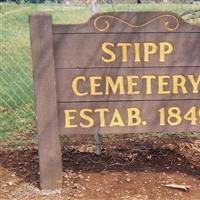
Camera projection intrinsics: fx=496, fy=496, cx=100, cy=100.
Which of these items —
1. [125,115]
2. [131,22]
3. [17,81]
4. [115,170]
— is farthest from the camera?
[17,81]

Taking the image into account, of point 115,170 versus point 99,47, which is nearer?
point 99,47

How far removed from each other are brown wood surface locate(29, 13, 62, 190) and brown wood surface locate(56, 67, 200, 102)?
0.08 meters

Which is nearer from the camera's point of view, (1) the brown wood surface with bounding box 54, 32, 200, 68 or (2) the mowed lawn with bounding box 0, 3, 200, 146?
(1) the brown wood surface with bounding box 54, 32, 200, 68

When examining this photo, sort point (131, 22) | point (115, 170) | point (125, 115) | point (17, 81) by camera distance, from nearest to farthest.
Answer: point (131, 22) < point (125, 115) < point (115, 170) < point (17, 81)

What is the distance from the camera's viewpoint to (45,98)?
11.6ft

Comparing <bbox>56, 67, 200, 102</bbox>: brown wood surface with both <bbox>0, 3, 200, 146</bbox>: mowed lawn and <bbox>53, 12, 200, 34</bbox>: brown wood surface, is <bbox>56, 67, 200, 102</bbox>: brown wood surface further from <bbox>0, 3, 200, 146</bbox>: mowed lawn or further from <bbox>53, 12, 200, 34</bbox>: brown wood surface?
<bbox>0, 3, 200, 146</bbox>: mowed lawn

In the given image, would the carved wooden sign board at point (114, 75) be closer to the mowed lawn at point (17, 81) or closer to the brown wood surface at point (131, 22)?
the brown wood surface at point (131, 22)

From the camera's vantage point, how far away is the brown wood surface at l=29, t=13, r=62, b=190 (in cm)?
345

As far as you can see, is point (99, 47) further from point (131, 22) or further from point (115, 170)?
point (115, 170)

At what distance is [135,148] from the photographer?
15.0 feet

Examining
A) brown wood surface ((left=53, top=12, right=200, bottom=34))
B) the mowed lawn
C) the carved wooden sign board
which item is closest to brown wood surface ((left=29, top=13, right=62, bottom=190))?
the carved wooden sign board

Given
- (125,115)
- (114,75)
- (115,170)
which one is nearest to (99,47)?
(114,75)

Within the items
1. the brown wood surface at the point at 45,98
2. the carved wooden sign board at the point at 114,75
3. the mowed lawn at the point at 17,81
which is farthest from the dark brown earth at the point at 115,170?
the mowed lawn at the point at 17,81

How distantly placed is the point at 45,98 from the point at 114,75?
518mm
